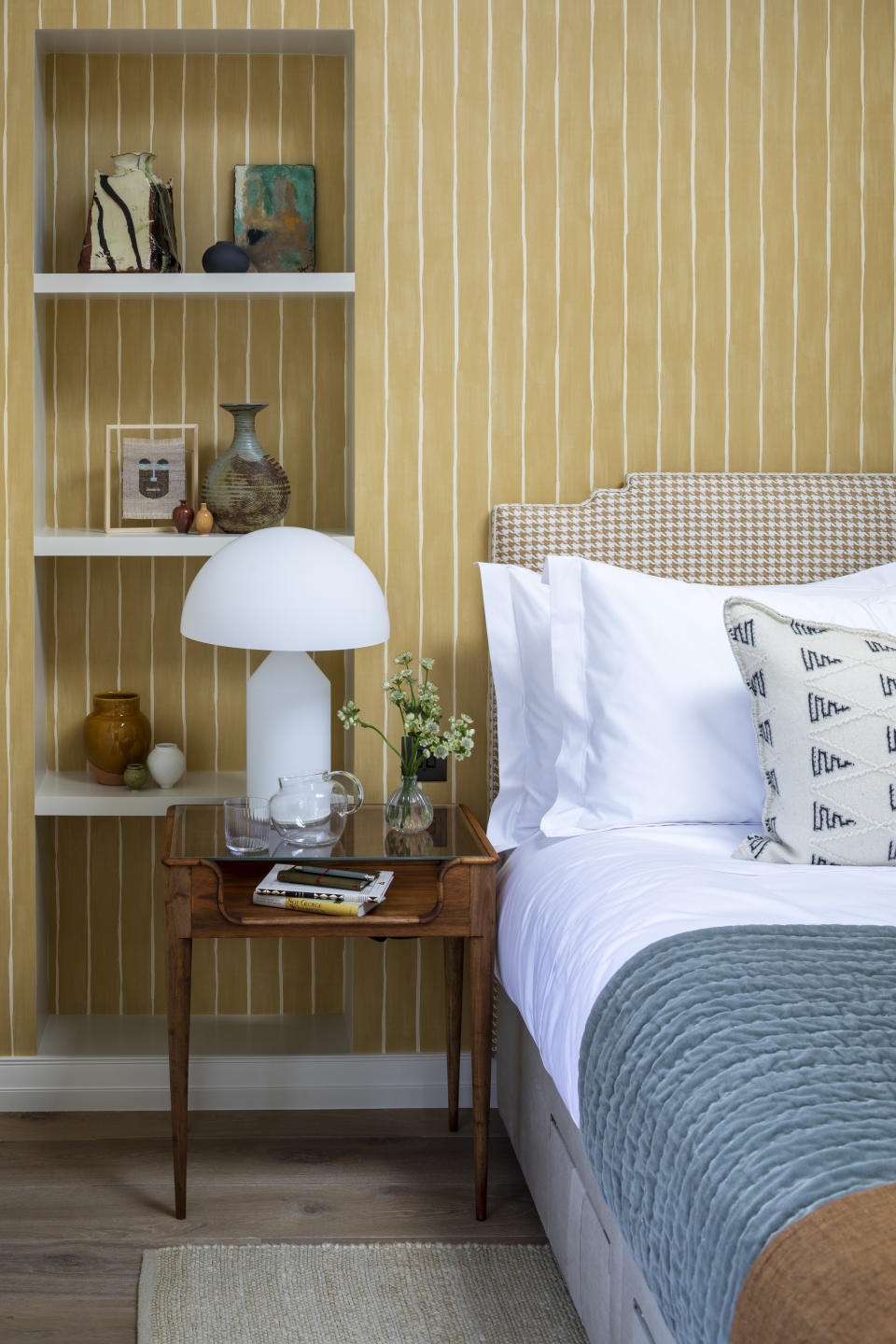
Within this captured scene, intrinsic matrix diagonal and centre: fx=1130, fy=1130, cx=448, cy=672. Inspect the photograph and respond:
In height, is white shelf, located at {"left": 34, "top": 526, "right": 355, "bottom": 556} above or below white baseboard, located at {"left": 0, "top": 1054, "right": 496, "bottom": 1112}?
→ above

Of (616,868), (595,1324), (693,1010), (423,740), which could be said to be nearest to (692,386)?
(423,740)

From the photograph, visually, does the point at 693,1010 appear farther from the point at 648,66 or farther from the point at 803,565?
the point at 648,66

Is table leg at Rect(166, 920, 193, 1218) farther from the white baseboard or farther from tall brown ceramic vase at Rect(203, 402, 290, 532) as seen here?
tall brown ceramic vase at Rect(203, 402, 290, 532)

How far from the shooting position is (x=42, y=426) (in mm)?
2510

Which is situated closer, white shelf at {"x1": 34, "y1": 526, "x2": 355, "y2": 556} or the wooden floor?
the wooden floor

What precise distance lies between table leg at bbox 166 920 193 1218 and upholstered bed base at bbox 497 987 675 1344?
0.63 meters

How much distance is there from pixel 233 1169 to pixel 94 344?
1.78 meters

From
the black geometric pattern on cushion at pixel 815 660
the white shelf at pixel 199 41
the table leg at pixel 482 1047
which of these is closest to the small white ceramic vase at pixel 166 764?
the table leg at pixel 482 1047

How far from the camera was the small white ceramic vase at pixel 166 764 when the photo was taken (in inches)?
96.5

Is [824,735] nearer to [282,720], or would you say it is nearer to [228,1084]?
[282,720]

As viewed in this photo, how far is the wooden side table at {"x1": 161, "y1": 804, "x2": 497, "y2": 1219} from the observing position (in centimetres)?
196

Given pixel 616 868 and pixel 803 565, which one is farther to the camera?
pixel 803 565

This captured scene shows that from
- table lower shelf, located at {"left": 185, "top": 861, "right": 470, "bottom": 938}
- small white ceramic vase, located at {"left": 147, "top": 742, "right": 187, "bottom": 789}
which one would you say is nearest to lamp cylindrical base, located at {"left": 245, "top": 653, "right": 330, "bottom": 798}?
table lower shelf, located at {"left": 185, "top": 861, "right": 470, "bottom": 938}

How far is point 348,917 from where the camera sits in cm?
195
